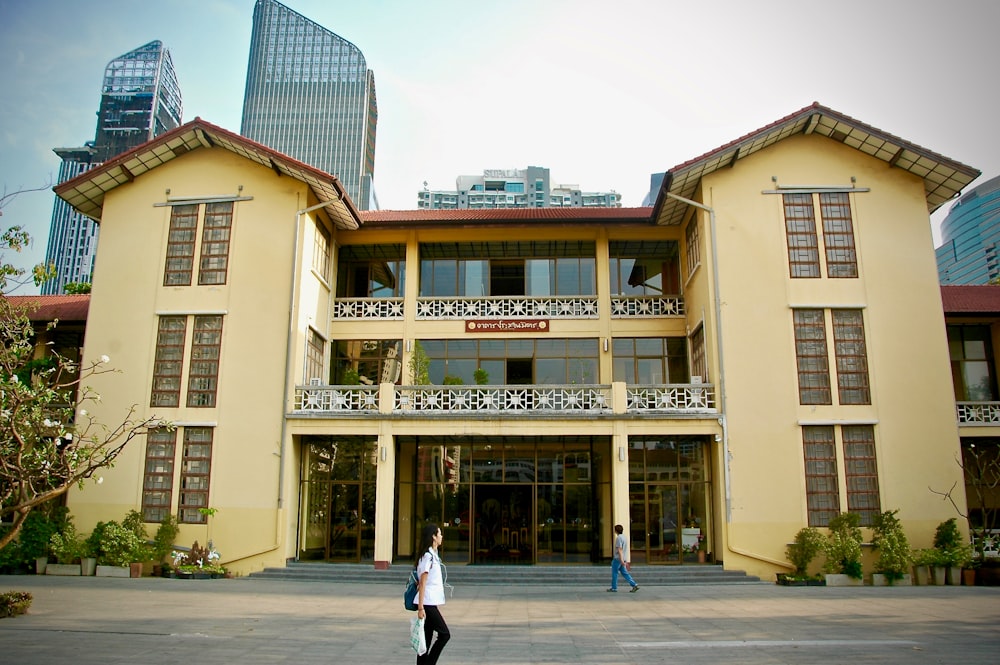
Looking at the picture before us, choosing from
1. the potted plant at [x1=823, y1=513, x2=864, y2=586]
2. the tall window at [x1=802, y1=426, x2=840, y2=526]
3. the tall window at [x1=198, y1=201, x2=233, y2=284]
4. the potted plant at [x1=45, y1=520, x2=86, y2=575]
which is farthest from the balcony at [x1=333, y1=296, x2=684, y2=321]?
the potted plant at [x1=45, y1=520, x2=86, y2=575]

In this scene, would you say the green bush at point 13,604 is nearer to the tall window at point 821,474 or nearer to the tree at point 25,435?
the tree at point 25,435

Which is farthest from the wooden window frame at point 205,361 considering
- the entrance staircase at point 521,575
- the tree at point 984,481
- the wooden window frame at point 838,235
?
the tree at point 984,481

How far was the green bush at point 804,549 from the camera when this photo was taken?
17516 mm

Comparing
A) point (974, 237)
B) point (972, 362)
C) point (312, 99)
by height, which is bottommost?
point (972, 362)

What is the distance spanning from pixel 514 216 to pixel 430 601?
16237mm

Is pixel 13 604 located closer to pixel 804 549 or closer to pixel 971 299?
pixel 804 549

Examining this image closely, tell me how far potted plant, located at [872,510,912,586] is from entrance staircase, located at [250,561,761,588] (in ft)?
8.99

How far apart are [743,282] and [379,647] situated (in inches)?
533

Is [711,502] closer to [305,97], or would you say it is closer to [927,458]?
[927,458]

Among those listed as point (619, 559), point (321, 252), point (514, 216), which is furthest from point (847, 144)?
point (321, 252)

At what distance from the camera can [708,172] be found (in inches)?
792

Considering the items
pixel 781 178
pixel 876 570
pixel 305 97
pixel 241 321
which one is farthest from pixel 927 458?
pixel 305 97

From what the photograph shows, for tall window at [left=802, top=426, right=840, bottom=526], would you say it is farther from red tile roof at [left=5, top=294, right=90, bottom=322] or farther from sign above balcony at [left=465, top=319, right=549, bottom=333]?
red tile roof at [left=5, top=294, right=90, bottom=322]

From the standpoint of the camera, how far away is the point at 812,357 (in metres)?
19.2
